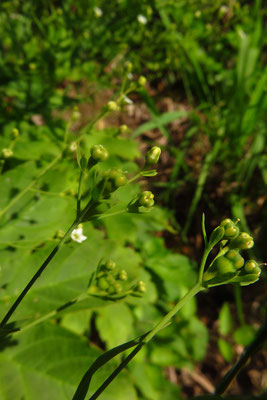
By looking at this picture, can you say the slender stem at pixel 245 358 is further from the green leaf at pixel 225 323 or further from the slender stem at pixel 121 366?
the green leaf at pixel 225 323

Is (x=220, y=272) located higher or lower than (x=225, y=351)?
higher

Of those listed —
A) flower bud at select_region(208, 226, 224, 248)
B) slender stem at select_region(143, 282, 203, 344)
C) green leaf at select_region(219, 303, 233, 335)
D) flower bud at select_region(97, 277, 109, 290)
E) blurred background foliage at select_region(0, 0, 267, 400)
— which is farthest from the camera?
green leaf at select_region(219, 303, 233, 335)

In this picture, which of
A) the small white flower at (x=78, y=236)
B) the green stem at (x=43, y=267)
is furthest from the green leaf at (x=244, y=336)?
the green stem at (x=43, y=267)

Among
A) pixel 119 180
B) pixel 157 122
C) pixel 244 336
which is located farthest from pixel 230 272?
pixel 157 122

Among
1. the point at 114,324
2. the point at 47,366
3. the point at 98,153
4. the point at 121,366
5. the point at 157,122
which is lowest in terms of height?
the point at 114,324

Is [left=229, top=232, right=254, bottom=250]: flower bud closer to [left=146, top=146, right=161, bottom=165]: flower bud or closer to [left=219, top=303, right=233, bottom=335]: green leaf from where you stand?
[left=146, top=146, right=161, bottom=165]: flower bud

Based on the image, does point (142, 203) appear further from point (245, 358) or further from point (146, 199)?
point (245, 358)

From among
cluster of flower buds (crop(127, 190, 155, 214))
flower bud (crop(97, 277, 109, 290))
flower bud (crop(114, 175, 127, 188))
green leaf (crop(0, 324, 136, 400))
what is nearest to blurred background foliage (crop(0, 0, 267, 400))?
green leaf (crop(0, 324, 136, 400))
